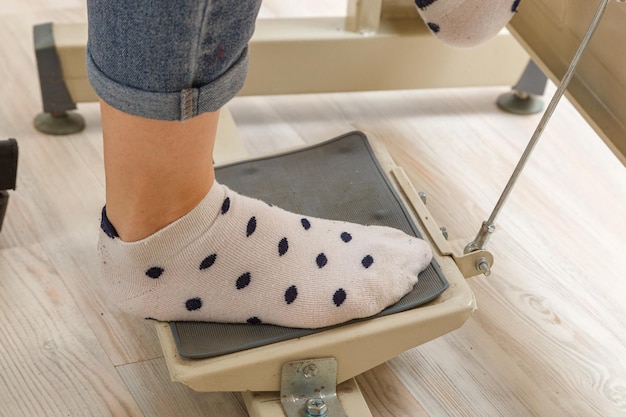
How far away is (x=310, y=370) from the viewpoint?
856 millimetres

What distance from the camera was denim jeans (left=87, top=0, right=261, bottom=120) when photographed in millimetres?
617

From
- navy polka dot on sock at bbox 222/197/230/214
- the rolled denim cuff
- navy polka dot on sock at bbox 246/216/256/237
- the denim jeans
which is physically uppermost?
the denim jeans

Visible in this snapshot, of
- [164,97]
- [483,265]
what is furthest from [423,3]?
[164,97]

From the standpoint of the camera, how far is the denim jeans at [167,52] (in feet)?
2.02

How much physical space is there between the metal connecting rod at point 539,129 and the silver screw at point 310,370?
0.84 ft

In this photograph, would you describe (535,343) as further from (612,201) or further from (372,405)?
(612,201)

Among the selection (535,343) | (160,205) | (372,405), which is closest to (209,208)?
(160,205)

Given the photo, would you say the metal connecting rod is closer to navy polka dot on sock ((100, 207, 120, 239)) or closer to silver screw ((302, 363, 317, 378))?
silver screw ((302, 363, 317, 378))

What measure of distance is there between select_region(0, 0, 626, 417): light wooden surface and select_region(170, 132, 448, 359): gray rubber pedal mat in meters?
0.10

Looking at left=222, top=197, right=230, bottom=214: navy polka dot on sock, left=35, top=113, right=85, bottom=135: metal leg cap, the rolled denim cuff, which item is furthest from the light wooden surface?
the rolled denim cuff

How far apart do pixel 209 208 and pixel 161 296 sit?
0.11 meters

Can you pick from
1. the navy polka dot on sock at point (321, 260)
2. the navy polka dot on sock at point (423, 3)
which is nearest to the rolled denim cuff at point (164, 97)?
the navy polka dot on sock at point (321, 260)

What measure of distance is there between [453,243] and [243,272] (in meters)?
0.44

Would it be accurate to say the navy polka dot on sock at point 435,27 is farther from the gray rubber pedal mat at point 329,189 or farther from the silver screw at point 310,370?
the silver screw at point 310,370
